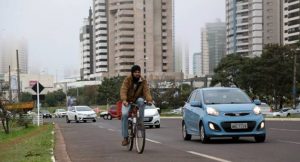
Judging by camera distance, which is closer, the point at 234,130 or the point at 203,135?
the point at 234,130

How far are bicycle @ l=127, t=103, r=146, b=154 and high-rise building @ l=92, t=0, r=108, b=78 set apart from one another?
141 metres

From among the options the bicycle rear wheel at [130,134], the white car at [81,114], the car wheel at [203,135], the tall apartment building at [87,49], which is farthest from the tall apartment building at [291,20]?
the bicycle rear wheel at [130,134]

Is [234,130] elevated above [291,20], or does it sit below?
below

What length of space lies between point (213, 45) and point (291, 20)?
2052 inches

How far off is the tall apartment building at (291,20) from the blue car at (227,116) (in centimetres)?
12016

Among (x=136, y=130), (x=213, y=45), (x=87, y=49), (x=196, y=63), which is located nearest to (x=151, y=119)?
(x=136, y=130)

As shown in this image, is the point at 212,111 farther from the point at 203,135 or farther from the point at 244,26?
the point at 244,26

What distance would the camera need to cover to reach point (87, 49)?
17600cm

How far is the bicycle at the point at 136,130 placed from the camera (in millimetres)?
12742

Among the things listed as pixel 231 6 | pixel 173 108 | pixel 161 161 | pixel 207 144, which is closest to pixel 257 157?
pixel 161 161

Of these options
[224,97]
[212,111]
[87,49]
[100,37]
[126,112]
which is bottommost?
[212,111]

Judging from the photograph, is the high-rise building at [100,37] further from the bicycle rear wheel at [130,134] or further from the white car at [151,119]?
the bicycle rear wheel at [130,134]

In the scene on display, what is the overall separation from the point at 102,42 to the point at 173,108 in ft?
219

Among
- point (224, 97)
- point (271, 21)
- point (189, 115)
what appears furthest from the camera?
point (271, 21)
